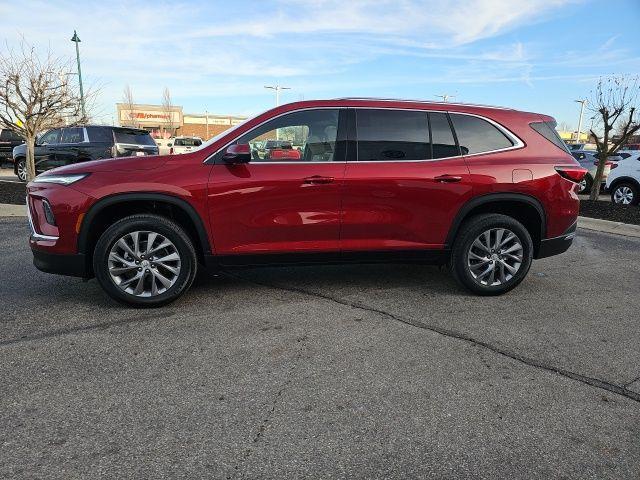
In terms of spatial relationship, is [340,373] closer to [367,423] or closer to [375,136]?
[367,423]

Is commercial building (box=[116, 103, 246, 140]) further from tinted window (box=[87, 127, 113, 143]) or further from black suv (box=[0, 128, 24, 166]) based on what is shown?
tinted window (box=[87, 127, 113, 143])

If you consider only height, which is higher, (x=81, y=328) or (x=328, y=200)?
(x=328, y=200)

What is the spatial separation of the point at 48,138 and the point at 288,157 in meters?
11.6

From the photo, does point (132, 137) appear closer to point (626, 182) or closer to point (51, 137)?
point (51, 137)

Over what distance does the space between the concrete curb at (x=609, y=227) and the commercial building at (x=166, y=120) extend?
150 feet

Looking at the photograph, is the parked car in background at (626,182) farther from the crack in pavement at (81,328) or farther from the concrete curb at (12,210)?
the concrete curb at (12,210)

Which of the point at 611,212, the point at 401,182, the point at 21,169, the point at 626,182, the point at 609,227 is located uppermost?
the point at 401,182

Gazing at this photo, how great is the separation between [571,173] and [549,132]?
18.4 inches

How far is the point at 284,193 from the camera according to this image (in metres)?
4.18

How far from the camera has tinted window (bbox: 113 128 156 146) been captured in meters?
12.5

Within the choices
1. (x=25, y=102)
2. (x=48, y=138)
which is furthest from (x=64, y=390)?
(x=48, y=138)

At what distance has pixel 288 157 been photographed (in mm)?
4266

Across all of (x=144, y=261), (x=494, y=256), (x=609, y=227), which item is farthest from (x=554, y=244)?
(x=609, y=227)

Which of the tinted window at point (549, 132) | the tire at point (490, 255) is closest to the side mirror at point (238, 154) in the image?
the tire at point (490, 255)
